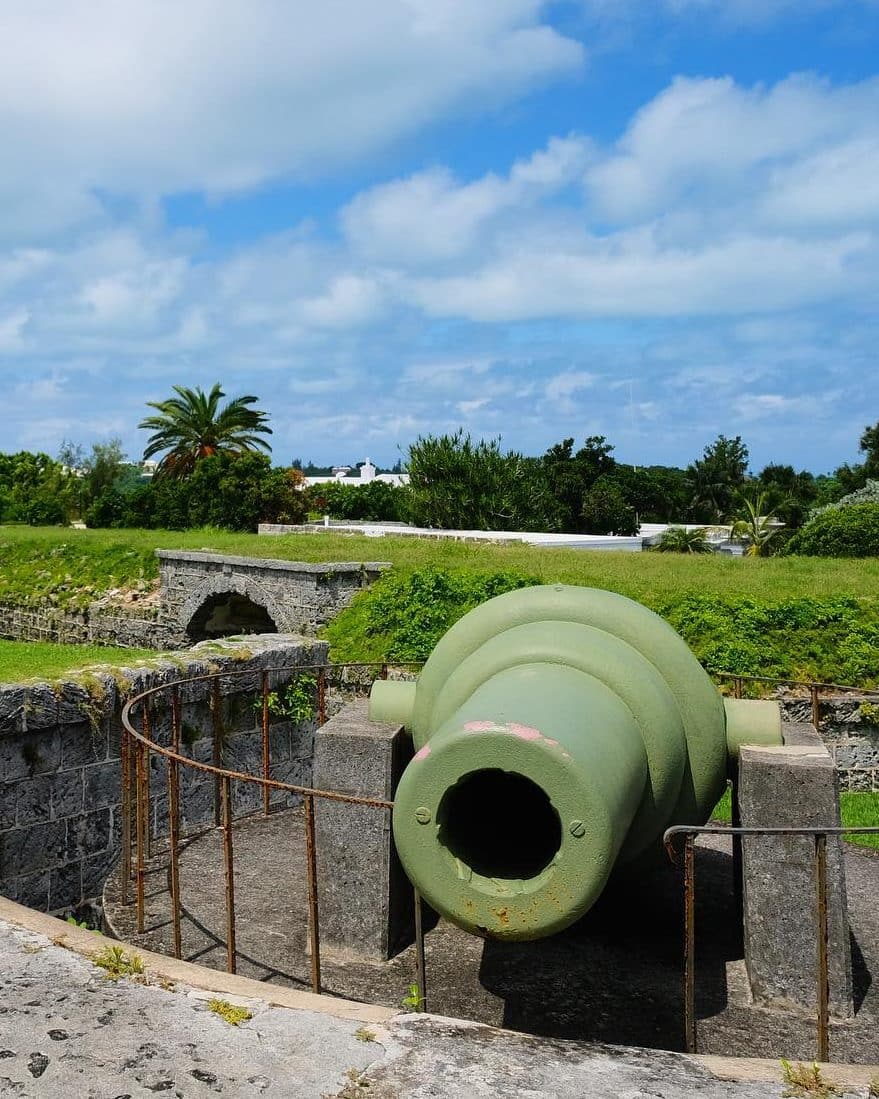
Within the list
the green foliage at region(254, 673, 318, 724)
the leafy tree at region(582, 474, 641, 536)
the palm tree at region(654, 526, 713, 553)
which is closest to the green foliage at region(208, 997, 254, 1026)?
the green foliage at region(254, 673, 318, 724)

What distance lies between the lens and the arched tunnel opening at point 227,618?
58.8 feet

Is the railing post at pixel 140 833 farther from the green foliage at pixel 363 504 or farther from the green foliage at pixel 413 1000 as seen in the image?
the green foliage at pixel 363 504

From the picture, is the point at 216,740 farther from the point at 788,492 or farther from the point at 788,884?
the point at 788,492

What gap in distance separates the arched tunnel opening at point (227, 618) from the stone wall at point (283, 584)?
16 cm

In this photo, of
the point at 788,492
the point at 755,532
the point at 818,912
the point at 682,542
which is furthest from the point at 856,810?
the point at 788,492

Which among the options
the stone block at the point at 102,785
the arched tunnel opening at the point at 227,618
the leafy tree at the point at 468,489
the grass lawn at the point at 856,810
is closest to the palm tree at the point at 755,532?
the leafy tree at the point at 468,489

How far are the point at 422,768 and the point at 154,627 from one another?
16033 mm

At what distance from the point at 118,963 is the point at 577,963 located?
235 cm

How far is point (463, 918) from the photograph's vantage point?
346 cm

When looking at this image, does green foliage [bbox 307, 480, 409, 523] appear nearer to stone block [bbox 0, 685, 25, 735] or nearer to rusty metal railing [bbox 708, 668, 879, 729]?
rusty metal railing [bbox 708, 668, 879, 729]

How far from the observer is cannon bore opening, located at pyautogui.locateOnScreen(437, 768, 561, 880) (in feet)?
11.5

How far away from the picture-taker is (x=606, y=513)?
42688 mm

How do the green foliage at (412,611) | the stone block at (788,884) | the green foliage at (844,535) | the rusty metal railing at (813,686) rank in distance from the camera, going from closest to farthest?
the stone block at (788,884) → the rusty metal railing at (813,686) → the green foliage at (412,611) → the green foliage at (844,535)

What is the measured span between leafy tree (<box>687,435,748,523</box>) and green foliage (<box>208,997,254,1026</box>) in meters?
49.1
